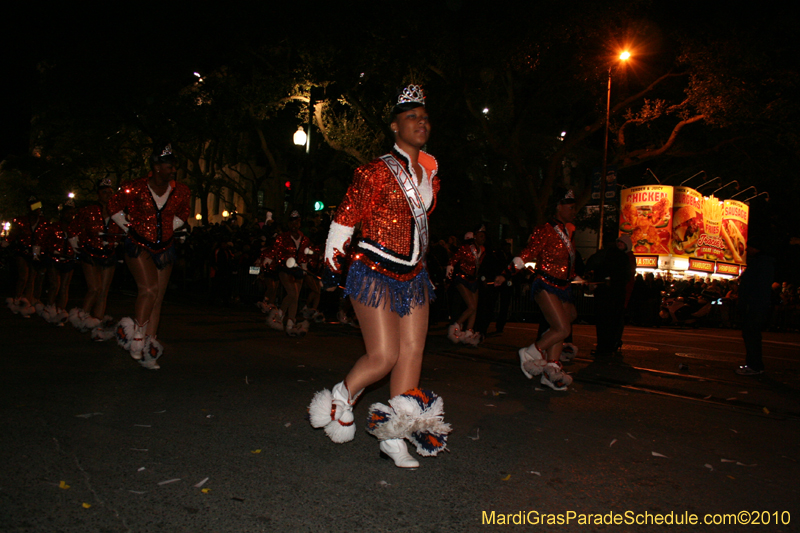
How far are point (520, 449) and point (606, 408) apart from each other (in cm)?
177

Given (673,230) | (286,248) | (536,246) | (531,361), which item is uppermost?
(673,230)

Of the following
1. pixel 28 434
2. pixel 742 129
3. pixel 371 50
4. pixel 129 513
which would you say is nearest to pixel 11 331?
pixel 28 434

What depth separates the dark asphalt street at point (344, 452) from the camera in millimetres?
2949

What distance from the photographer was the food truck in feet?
81.2

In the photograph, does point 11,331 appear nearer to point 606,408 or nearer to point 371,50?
point 606,408

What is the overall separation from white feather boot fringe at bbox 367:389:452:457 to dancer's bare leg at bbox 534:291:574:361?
321 cm

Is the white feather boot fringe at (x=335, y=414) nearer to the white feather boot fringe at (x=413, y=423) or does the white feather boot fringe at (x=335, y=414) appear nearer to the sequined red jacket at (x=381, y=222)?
the white feather boot fringe at (x=413, y=423)

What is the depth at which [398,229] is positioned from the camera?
373cm

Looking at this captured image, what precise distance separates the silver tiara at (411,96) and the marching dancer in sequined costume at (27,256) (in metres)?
8.75

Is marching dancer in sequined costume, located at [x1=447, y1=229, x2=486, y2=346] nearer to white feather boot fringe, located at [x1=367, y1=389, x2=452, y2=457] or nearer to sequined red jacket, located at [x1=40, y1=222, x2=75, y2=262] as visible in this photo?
sequined red jacket, located at [x1=40, y1=222, x2=75, y2=262]

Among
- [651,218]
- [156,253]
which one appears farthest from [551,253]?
[651,218]

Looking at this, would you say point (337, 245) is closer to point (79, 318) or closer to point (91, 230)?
point (79, 318)

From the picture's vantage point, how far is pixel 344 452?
389cm

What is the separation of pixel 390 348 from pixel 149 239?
12.1 ft
